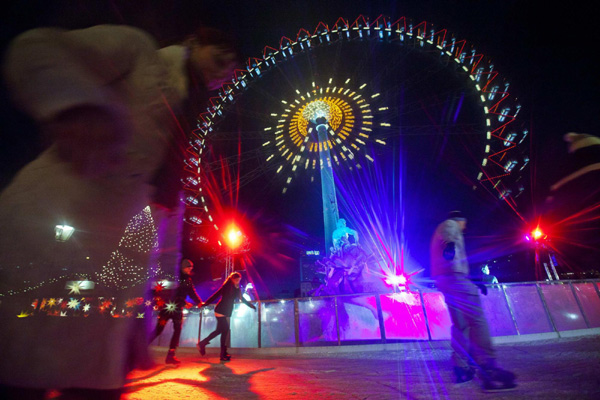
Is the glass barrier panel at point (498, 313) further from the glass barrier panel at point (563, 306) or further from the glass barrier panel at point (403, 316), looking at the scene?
the glass barrier panel at point (403, 316)

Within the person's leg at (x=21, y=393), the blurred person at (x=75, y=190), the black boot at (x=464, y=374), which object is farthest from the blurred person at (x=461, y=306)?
the person's leg at (x=21, y=393)

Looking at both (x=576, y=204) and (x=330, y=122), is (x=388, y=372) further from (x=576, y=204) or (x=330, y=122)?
(x=576, y=204)

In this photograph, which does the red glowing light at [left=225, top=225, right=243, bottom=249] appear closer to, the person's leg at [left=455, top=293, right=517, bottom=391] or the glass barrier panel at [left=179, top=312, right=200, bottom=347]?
the glass barrier panel at [left=179, top=312, right=200, bottom=347]

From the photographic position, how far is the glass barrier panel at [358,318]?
6578 mm

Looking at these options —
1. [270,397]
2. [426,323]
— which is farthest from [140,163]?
[426,323]

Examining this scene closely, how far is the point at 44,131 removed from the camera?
149cm

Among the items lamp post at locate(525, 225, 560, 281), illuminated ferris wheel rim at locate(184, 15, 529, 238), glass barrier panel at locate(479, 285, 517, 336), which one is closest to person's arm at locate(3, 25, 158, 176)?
glass barrier panel at locate(479, 285, 517, 336)

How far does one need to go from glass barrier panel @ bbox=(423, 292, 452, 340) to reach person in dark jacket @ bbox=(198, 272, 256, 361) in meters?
4.56

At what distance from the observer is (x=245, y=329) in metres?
7.49

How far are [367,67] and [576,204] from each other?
782 inches

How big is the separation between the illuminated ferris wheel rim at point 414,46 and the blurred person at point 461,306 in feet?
54.4

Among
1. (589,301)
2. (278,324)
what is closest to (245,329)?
(278,324)

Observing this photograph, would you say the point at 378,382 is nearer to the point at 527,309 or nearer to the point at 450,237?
the point at 450,237

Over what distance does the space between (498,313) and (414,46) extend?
686 inches
